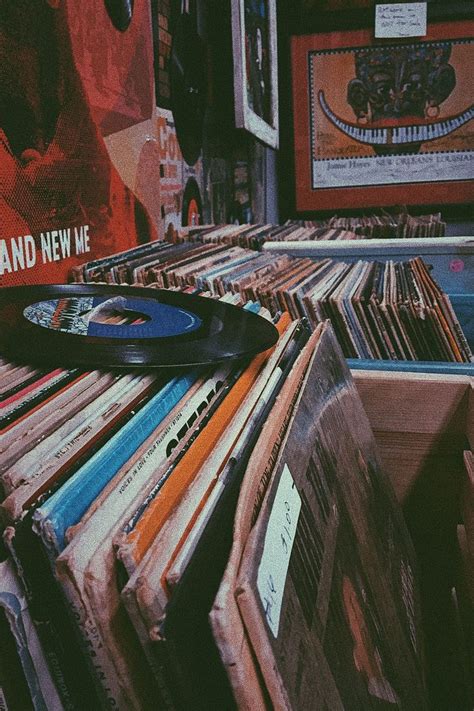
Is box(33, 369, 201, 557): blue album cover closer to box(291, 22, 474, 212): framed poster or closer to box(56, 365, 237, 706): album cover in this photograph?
box(56, 365, 237, 706): album cover

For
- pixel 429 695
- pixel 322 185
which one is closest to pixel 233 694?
pixel 429 695

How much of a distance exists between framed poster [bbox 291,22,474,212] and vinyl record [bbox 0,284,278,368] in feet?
9.43

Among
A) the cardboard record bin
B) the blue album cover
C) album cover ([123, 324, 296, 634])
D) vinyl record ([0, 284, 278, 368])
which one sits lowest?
the cardboard record bin

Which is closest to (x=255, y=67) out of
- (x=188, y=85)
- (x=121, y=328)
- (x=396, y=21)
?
(x=188, y=85)

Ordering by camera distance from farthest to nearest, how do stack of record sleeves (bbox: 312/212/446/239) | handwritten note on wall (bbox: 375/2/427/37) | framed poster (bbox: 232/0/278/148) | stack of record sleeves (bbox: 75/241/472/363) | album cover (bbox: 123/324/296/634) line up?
handwritten note on wall (bbox: 375/2/427/37) → stack of record sleeves (bbox: 312/212/446/239) → framed poster (bbox: 232/0/278/148) → stack of record sleeves (bbox: 75/241/472/363) → album cover (bbox: 123/324/296/634)

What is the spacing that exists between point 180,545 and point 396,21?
3.61 meters

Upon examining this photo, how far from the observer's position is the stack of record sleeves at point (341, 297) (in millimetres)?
1056

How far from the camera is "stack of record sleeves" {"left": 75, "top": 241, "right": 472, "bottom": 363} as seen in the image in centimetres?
106

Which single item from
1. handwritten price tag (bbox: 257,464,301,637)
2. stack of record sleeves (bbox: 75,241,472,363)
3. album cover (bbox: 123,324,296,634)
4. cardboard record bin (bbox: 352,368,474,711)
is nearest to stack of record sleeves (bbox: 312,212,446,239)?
stack of record sleeves (bbox: 75,241,472,363)

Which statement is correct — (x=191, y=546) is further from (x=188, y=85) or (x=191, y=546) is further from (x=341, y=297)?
→ (x=188, y=85)

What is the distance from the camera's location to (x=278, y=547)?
37cm

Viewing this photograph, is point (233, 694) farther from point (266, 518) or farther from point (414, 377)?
point (414, 377)

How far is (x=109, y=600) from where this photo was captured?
317 mm

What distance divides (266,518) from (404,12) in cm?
361
